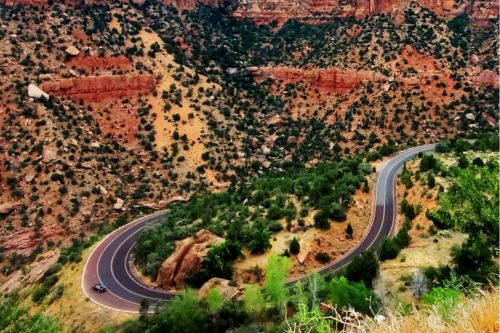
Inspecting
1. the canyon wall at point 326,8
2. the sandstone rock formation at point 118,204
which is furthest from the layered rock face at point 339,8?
the sandstone rock formation at point 118,204

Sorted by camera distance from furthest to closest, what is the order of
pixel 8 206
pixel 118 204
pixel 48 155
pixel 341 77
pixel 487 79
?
pixel 341 77 < pixel 487 79 < pixel 118 204 < pixel 48 155 < pixel 8 206

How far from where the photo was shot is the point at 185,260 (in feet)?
130

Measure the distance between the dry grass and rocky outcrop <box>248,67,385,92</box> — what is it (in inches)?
3297

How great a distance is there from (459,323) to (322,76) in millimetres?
88355

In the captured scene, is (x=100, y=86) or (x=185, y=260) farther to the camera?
(x=100, y=86)

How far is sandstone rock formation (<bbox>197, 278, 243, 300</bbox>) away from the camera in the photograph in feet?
110

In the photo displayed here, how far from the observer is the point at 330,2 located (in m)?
112

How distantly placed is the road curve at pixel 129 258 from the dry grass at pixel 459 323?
1257 inches

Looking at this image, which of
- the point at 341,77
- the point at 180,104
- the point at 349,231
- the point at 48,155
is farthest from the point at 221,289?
the point at 341,77

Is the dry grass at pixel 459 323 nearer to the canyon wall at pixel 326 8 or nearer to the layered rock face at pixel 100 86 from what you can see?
the layered rock face at pixel 100 86

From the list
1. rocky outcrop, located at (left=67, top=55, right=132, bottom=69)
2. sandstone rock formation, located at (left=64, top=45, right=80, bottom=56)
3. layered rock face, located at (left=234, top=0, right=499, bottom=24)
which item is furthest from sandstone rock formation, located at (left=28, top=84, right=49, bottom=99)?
layered rock face, located at (left=234, top=0, right=499, bottom=24)

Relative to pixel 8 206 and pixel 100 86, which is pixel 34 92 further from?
pixel 8 206

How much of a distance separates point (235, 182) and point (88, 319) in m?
36.2

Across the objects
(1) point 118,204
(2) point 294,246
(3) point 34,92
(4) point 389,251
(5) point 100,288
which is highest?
(3) point 34,92
